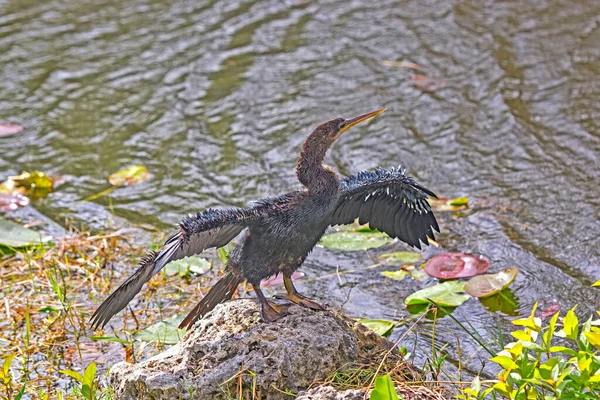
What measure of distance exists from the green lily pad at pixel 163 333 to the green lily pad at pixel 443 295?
120 centimetres

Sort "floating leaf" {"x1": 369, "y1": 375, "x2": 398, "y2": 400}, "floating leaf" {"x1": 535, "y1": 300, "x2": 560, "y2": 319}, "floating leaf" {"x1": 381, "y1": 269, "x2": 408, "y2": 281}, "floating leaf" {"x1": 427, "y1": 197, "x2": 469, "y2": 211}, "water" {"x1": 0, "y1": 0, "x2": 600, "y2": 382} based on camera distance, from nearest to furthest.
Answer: "floating leaf" {"x1": 369, "y1": 375, "x2": 398, "y2": 400} < "floating leaf" {"x1": 535, "y1": 300, "x2": 560, "y2": 319} < "floating leaf" {"x1": 381, "y1": 269, "x2": 408, "y2": 281} < "water" {"x1": 0, "y1": 0, "x2": 600, "y2": 382} < "floating leaf" {"x1": 427, "y1": 197, "x2": 469, "y2": 211}

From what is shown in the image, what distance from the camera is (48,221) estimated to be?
570 centimetres

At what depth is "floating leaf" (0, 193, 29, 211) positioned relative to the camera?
5824mm

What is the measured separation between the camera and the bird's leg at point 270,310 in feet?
11.8

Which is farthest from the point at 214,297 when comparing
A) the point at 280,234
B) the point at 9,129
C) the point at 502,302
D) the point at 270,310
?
the point at 9,129

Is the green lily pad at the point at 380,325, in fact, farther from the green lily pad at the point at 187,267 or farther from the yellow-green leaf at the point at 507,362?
the yellow-green leaf at the point at 507,362

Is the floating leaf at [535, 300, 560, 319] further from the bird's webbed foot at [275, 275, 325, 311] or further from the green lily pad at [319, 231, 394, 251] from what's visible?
the bird's webbed foot at [275, 275, 325, 311]

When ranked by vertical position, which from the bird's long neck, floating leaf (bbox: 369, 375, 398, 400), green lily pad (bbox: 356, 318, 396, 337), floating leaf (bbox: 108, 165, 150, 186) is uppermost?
the bird's long neck

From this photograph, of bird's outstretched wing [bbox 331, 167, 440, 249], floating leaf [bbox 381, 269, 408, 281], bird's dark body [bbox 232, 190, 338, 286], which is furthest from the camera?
floating leaf [bbox 381, 269, 408, 281]

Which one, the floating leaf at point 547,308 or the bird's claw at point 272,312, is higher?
the bird's claw at point 272,312

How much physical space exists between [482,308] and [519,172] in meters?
1.57

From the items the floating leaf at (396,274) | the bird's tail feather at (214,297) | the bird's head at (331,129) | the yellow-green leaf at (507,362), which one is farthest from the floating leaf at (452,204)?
the yellow-green leaf at (507,362)

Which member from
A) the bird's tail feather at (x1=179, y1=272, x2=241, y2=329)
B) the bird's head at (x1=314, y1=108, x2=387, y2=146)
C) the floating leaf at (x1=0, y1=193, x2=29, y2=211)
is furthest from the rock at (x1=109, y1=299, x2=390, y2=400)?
the floating leaf at (x1=0, y1=193, x2=29, y2=211)

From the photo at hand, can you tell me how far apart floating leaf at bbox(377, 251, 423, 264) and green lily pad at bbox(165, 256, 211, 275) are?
3.39 feet
